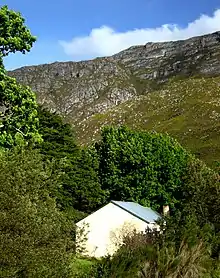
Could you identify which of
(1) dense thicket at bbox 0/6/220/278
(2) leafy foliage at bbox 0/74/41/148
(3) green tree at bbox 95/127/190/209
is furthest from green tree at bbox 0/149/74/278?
(3) green tree at bbox 95/127/190/209

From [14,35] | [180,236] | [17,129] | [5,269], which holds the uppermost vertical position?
[14,35]

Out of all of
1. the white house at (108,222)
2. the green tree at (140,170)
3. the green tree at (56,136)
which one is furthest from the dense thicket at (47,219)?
the green tree at (140,170)

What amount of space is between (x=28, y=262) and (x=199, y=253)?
11233 mm

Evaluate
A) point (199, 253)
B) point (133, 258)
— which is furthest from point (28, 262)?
point (199, 253)

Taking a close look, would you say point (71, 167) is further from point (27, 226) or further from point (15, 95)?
point (27, 226)

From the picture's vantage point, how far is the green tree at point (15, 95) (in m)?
25.1

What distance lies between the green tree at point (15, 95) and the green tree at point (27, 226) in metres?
9.28

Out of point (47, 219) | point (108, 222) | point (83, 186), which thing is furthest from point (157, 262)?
point (83, 186)

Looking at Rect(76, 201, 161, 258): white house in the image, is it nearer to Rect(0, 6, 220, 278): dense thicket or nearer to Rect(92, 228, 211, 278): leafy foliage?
Rect(0, 6, 220, 278): dense thicket

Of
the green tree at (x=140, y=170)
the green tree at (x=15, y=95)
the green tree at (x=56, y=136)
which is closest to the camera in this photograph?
the green tree at (x=15, y=95)

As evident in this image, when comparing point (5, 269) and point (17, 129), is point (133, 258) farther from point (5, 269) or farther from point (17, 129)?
point (17, 129)

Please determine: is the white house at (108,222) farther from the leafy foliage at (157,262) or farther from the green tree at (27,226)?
the green tree at (27,226)

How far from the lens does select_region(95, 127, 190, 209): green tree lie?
66062 millimetres

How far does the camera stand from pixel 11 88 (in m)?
25.4
